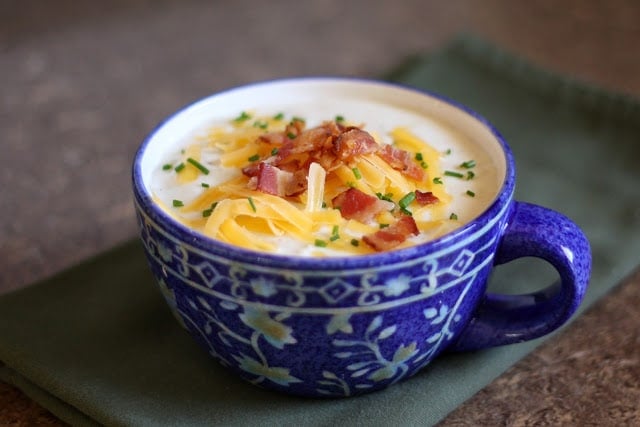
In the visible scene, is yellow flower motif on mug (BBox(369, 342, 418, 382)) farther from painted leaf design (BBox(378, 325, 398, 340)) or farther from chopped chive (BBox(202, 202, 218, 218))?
chopped chive (BBox(202, 202, 218, 218))

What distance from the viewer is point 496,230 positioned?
1327mm

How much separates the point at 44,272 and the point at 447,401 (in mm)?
913

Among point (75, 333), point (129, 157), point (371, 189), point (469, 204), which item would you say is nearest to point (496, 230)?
point (469, 204)

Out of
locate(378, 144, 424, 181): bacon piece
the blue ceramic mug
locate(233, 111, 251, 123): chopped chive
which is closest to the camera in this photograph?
the blue ceramic mug

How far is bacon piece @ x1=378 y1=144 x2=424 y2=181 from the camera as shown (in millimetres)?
1418

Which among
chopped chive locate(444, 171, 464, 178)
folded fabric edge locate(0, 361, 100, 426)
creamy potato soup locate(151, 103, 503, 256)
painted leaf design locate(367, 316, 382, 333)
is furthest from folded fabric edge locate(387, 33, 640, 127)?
folded fabric edge locate(0, 361, 100, 426)

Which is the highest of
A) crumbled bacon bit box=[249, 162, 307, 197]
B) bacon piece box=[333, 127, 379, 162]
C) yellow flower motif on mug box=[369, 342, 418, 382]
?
bacon piece box=[333, 127, 379, 162]

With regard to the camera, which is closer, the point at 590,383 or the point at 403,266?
the point at 403,266

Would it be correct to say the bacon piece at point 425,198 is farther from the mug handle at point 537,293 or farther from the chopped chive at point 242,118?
the chopped chive at point 242,118

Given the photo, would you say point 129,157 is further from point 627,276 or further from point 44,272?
point 627,276

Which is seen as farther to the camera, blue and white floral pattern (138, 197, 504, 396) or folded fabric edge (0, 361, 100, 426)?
folded fabric edge (0, 361, 100, 426)

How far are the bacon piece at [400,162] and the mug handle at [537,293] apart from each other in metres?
0.17

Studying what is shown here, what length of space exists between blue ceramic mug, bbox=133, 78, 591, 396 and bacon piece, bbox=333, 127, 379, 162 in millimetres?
211

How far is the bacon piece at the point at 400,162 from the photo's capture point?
1418 mm
